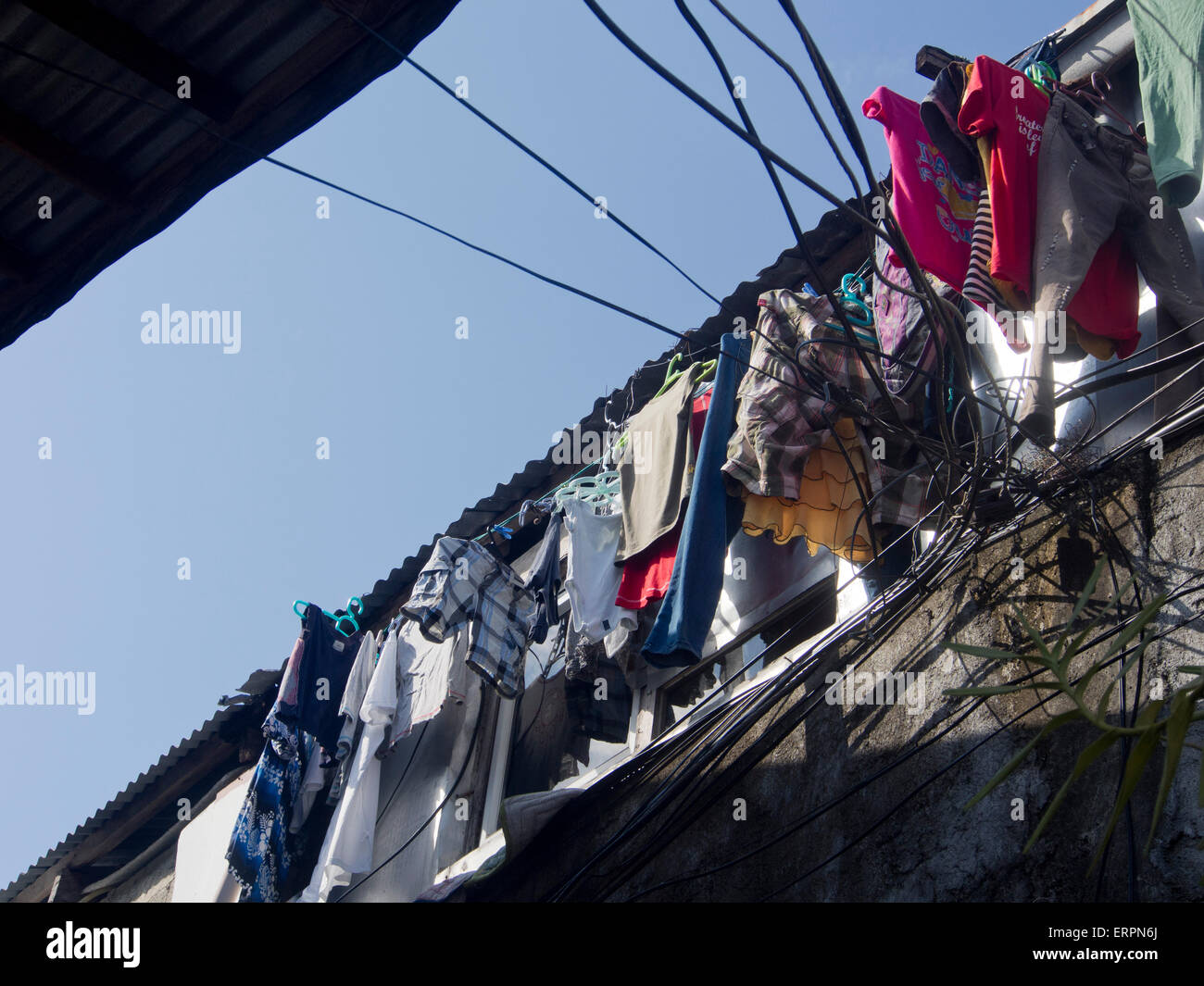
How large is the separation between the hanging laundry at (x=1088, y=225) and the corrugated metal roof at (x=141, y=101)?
6.95ft

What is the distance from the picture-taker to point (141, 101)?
303 centimetres

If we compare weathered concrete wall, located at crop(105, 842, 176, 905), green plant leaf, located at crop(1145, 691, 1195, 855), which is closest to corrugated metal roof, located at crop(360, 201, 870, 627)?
weathered concrete wall, located at crop(105, 842, 176, 905)

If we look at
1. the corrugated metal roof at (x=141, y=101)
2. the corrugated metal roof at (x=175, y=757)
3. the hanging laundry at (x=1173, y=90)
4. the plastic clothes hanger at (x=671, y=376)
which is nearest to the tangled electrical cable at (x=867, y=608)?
the hanging laundry at (x=1173, y=90)

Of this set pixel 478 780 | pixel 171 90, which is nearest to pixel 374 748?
pixel 478 780

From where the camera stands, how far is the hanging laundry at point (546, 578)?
6.22m

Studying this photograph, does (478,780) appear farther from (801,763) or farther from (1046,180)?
(1046,180)

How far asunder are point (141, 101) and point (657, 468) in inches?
119

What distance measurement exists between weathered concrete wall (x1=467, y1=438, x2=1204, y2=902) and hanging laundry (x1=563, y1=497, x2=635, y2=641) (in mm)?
887

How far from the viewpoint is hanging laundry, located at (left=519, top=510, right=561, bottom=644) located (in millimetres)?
6223

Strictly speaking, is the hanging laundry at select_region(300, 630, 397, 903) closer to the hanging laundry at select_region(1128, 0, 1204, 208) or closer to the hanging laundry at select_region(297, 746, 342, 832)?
the hanging laundry at select_region(297, 746, 342, 832)

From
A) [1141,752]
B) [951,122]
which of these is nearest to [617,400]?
[951,122]

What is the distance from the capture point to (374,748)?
6852 mm

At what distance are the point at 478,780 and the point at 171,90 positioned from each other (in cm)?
482

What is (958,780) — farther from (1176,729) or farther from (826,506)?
(1176,729)
